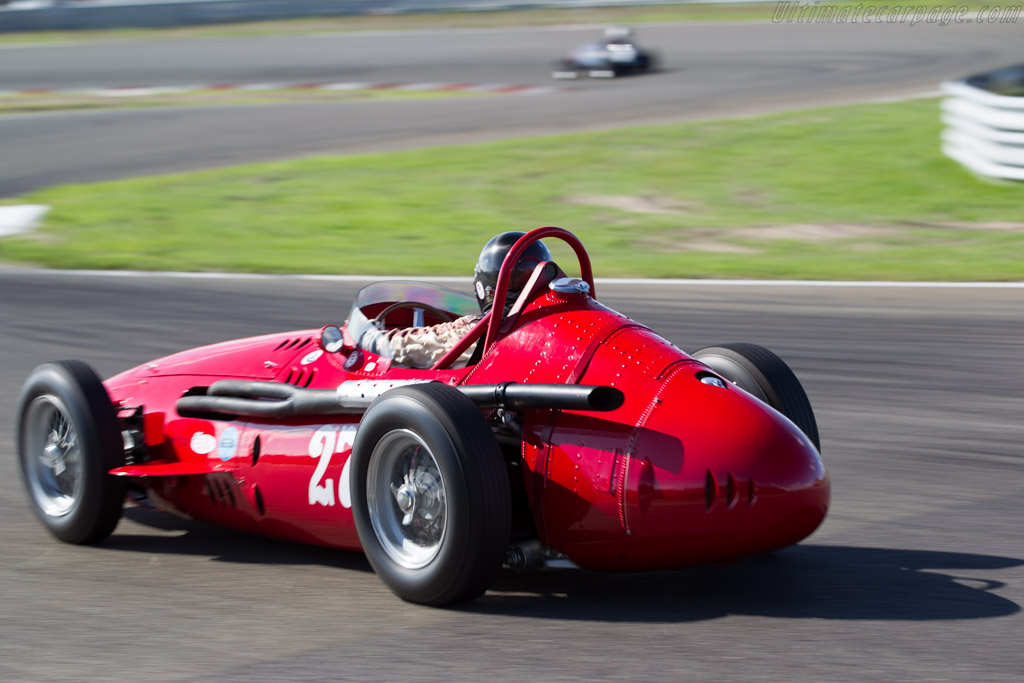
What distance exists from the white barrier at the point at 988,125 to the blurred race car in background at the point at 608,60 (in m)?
10.9

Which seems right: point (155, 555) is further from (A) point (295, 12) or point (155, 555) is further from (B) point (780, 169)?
(A) point (295, 12)

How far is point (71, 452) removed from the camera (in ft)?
18.9

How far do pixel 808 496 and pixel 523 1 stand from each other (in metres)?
34.7

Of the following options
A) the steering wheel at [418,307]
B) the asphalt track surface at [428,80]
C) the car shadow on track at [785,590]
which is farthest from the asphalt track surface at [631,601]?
the asphalt track surface at [428,80]

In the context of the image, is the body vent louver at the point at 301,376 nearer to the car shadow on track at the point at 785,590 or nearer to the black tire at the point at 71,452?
the black tire at the point at 71,452

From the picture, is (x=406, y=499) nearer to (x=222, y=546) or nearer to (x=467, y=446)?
(x=467, y=446)

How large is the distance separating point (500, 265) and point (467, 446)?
100 centimetres

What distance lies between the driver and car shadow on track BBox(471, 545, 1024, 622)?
923 millimetres

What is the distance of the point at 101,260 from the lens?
1297 cm

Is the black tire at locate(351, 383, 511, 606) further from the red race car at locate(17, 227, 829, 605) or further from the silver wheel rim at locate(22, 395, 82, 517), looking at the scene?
the silver wheel rim at locate(22, 395, 82, 517)

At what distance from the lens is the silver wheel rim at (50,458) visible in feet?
19.0

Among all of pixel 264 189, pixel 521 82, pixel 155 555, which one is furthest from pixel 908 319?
pixel 521 82

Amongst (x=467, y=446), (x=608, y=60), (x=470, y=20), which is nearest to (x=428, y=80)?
(x=608, y=60)

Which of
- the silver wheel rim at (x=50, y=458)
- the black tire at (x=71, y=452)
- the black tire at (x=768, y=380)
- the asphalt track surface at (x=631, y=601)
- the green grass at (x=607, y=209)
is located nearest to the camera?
the asphalt track surface at (x=631, y=601)
